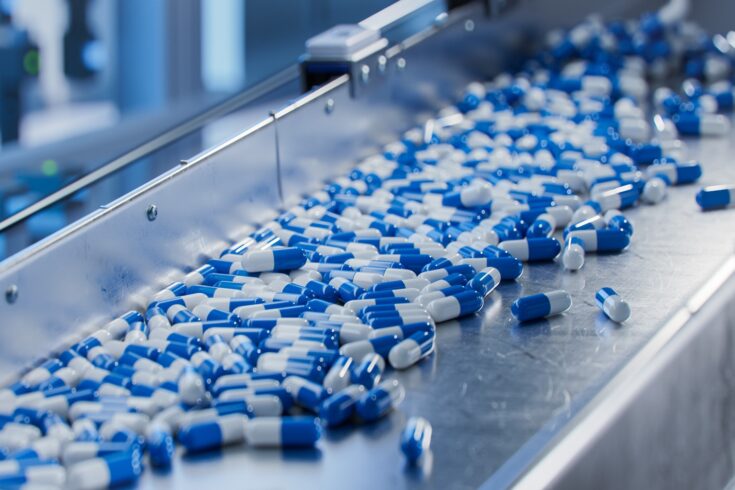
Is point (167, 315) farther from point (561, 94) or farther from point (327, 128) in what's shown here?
point (561, 94)

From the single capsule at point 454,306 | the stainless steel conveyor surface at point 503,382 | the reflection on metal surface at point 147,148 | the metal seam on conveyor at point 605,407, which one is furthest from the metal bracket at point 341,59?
the metal seam on conveyor at point 605,407

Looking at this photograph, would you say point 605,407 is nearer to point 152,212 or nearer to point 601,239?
point 601,239

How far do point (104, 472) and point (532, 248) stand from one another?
0.91 metres

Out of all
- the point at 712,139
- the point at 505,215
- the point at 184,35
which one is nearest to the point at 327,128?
the point at 505,215

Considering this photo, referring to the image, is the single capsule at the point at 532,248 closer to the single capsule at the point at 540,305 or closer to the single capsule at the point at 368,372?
the single capsule at the point at 540,305

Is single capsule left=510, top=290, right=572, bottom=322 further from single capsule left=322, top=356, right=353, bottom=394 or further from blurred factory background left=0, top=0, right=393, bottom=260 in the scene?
blurred factory background left=0, top=0, right=393, bottom=260

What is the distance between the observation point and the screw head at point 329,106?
238cm

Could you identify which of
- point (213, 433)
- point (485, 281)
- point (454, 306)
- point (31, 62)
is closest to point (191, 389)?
point (213, 433)

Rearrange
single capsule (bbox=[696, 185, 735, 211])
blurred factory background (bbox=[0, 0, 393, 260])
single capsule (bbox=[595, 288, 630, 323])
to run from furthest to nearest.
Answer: blurred factory background (bbox=[0, 0, 393, 260]) < single capsule (bbox=[696, 185, 735, 211]) < single capsule (bbox=[595, 288, 630, 323])

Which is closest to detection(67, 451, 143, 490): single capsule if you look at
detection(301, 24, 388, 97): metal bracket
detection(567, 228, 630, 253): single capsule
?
→ detection(567, 228, 630, 253): single capsule

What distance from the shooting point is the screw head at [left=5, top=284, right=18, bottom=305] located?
1.54 m

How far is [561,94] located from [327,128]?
85 centimetres

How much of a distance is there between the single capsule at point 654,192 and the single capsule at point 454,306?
67 centimetres

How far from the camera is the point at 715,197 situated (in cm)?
213
